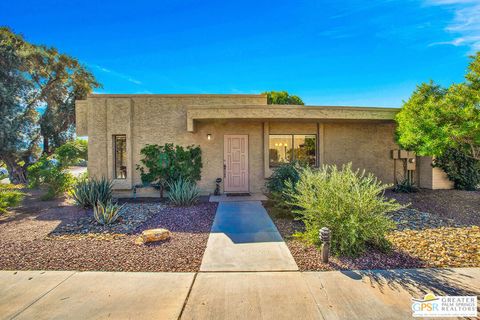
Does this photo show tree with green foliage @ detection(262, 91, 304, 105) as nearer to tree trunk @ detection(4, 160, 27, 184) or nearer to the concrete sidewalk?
tree trunk @ detection(4, 160, 27, 184)

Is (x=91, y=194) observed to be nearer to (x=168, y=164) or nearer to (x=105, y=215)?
(x=105, y=215)

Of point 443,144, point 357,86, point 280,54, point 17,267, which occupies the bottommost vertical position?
point 17,267

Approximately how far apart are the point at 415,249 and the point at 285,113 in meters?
5.78

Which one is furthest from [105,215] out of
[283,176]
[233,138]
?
[233,138]

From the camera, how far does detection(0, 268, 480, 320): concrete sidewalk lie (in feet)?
8.32

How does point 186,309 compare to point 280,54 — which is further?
point 280,54

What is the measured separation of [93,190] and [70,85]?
36.9ft

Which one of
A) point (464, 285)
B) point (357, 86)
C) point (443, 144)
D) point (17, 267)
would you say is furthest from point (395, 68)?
point (17, 267)

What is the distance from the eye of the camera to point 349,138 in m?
10.3

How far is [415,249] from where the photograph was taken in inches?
164

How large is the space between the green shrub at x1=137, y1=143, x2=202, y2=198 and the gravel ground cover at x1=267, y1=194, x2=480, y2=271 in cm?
485

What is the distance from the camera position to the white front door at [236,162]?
32.4 feet

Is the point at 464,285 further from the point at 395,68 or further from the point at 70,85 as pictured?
the point at 70,85

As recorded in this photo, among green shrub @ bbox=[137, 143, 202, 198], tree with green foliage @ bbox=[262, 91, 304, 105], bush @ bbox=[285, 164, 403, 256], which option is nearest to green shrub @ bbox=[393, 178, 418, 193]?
bush @ bbox=[285, 164, 403, 256]
